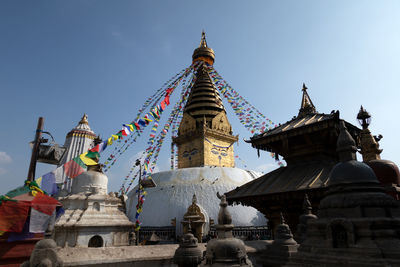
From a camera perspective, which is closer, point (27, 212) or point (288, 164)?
point (27, 212)

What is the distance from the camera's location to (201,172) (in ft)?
70.2

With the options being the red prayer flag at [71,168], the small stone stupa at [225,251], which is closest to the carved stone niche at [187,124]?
the red prayer flag at [71,168]

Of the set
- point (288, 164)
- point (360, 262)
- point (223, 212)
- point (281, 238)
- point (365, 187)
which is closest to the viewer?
point (360, 262)

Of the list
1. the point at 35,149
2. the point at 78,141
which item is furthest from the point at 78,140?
the point at 35,149

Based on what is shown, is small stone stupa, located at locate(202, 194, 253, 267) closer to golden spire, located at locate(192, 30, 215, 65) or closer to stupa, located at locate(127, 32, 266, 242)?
stupa, located at locate(127, 32, 266, 242)

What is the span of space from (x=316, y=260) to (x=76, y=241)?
7.43m

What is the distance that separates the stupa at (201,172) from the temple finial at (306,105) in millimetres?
9734

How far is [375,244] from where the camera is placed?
3229 millimetres

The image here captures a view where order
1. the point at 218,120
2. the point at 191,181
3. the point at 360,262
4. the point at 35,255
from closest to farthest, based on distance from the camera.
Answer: the point at 360,262
the point at 35,255
the point at 191,181
the point at 218,120

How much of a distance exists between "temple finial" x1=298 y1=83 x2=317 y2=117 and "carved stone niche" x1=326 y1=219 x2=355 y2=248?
845 centimetres

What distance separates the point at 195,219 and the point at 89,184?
887cm

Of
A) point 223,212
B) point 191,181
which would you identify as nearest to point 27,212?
point 223,212

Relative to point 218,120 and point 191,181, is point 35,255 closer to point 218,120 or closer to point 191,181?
point 191,181

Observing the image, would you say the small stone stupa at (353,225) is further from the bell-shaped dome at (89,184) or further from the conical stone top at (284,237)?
the bell-shaped dome at (89,184)
